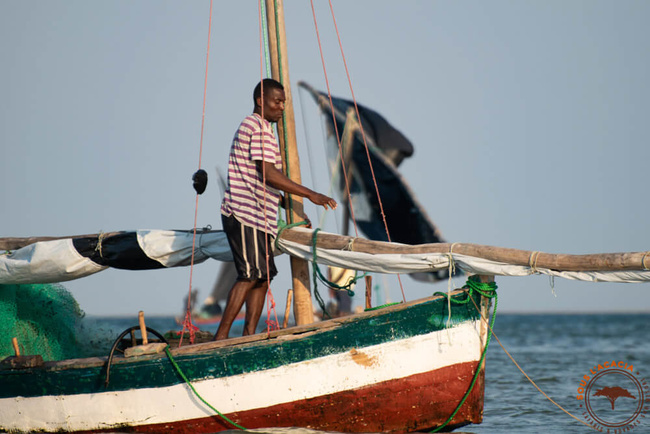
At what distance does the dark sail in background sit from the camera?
1291 cm

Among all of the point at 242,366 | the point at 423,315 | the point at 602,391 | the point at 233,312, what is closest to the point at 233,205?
the point at 233,312

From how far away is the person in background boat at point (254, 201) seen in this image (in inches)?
209

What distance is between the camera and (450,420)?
4.74 meters

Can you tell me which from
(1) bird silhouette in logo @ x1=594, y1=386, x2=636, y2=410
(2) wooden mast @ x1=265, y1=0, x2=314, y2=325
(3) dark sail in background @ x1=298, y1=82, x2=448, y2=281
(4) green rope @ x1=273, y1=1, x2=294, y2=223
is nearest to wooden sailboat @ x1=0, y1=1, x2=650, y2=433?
(2) wooden mast @ x1=265, y1=0, x2=314, y2=325

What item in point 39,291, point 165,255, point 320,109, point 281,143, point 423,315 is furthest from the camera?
point 320,109

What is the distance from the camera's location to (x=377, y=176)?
43.7 feet

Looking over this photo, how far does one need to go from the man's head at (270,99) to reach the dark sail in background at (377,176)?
7409 millimetres

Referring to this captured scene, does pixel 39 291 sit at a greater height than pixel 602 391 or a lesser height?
greater

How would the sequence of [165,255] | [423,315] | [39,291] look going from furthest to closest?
[39,291], [165,255], [423,315]

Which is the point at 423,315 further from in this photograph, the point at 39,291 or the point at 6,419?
the point at 39,291

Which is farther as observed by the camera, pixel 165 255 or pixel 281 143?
pixel 165 255

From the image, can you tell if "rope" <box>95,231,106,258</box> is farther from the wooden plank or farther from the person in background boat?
the wooden plank

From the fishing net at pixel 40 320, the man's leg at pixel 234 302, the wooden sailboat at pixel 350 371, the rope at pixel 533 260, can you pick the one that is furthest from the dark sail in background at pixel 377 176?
the rope at pixel 533 260

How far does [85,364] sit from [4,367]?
2.52ft
